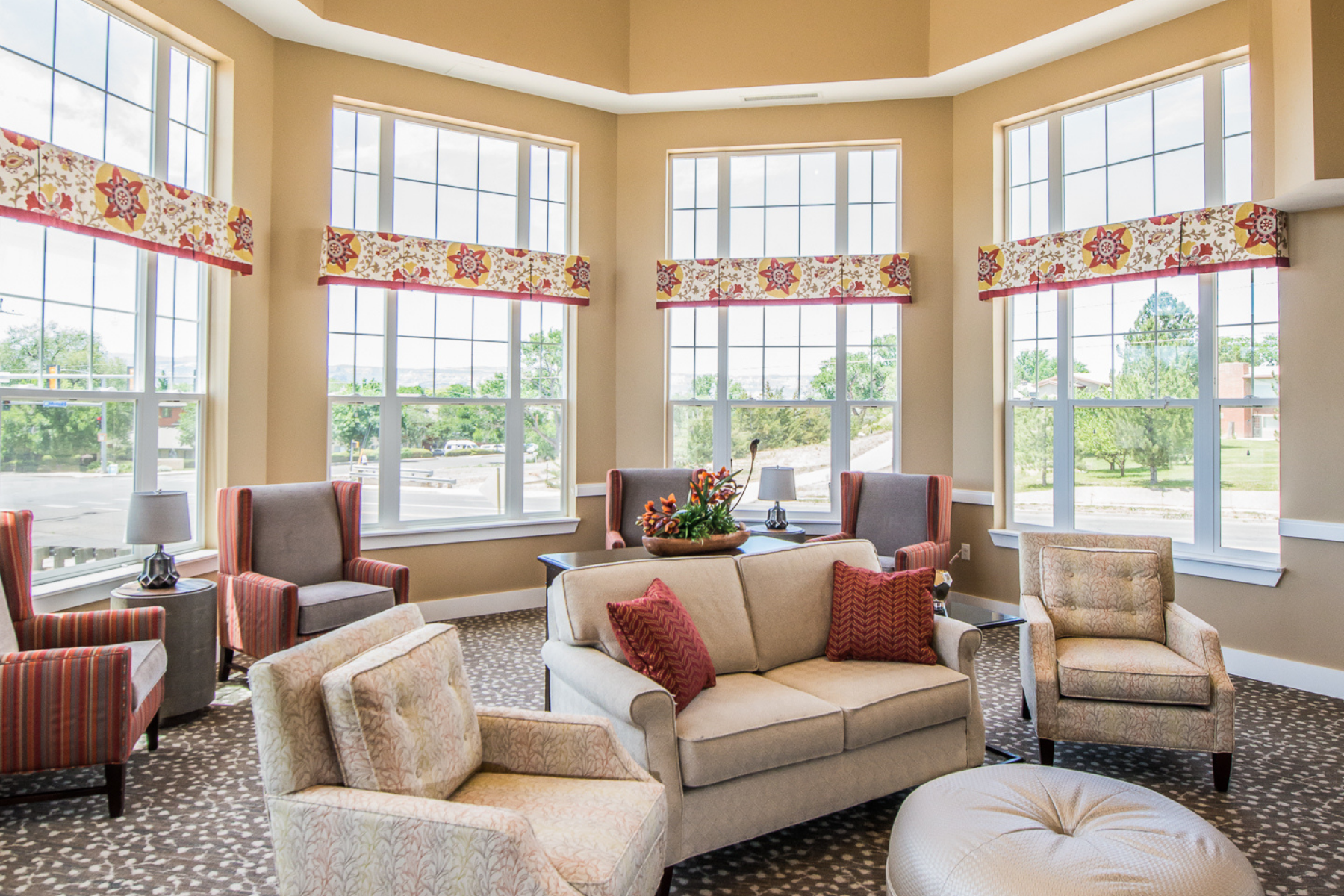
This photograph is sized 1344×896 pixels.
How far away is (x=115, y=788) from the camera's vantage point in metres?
2.85

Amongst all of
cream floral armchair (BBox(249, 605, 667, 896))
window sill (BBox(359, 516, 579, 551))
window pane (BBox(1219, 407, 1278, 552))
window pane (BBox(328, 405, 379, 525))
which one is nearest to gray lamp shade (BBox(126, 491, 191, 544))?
window sill (BBox(359, 516, 579, 551))

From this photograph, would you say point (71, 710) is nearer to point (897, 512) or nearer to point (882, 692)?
point (882, 692)

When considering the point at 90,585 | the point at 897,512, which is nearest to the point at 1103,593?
the point at 897,512

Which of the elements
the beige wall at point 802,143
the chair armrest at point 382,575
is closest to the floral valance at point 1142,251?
the beige wall at point 802,143

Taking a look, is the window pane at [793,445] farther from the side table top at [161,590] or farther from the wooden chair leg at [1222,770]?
the side table top at [161,590]

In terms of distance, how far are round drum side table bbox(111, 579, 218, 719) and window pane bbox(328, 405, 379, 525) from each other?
5.51 ft

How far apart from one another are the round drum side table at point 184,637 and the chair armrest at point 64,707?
2.47 feet

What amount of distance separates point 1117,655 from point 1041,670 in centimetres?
36

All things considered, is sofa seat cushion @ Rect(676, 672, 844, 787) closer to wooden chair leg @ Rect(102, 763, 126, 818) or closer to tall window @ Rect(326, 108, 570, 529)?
wooden chair leg @ Rect(102, 763, 126, 818)

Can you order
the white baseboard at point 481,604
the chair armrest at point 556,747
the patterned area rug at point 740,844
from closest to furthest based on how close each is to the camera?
the chair armrest at point 556,747
the patterned area rug at point 740,844
the white baseboard at point 481,604

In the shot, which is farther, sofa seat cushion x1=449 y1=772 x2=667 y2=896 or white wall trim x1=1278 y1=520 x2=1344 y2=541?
white wall trim x1=1278 y1=520 x2=1344 y2=541

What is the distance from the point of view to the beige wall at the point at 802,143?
19.6 ft

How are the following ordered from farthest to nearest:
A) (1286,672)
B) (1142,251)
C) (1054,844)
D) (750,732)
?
(1142,251), (1286,672), (750,732), (1054,844)

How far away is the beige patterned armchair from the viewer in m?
3.12
